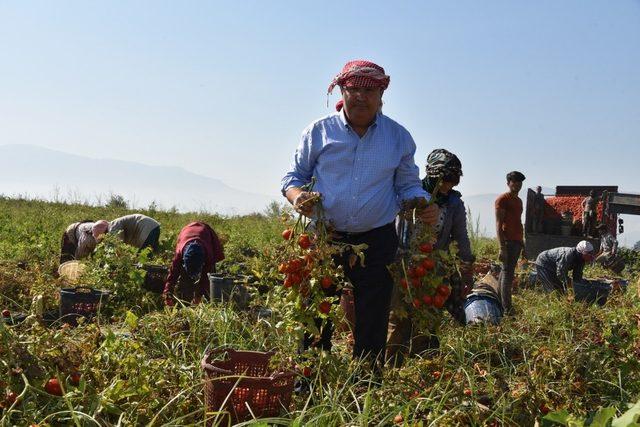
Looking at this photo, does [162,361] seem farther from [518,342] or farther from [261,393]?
[518,342]

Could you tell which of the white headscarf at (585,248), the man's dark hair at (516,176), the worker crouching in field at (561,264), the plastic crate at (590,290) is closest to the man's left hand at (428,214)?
the plastic crate at (590,290)

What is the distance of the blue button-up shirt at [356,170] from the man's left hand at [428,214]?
0.06 meters

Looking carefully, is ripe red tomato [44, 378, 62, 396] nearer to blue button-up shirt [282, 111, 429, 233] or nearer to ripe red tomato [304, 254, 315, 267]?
ripe red tomato [304, 254, 315, 267]

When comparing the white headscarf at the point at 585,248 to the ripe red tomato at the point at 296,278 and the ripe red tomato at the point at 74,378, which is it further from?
the ripe red tomato at the point at 74,378

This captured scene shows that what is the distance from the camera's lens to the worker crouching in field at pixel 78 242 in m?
6.98

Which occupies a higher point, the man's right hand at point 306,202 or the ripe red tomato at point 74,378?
the man's right hand at point 306,202

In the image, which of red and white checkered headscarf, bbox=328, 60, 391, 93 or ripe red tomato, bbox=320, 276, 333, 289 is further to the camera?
red and white checkered headscarf, bbox=328, 60, 391, 93

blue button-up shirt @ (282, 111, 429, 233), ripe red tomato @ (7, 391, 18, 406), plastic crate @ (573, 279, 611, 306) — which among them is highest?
blue button-up shirt @ (282, 111, 429, 233)

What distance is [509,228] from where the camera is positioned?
6.86 metres

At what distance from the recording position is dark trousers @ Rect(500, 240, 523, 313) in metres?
6.41

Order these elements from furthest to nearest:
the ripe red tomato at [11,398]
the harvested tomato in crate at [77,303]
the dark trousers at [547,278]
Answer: the dark trousers at [547,278]
the harvested tomato in crate at [77,303]
the ripe red tomato at [11,398]

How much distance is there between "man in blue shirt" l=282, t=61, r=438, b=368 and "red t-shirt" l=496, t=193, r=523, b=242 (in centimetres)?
383

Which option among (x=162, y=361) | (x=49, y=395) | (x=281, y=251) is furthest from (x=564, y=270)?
(x=49, y=395)

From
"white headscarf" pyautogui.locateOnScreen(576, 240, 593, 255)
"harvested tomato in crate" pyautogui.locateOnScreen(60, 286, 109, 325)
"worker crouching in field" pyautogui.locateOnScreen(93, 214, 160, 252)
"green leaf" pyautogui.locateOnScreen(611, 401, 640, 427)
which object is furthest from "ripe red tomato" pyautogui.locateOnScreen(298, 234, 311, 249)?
"white headscarf" pyautogui.locateOnScreen(576, 240, 593, 255)
